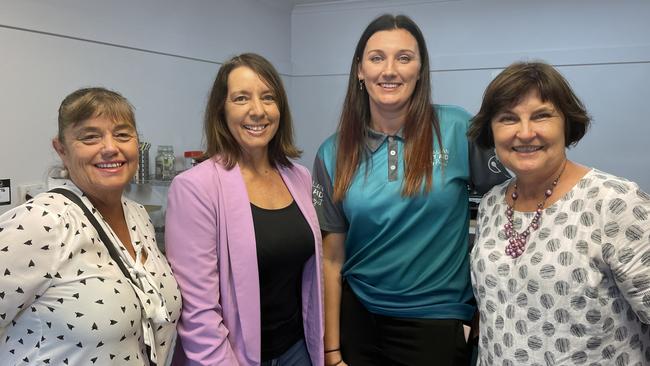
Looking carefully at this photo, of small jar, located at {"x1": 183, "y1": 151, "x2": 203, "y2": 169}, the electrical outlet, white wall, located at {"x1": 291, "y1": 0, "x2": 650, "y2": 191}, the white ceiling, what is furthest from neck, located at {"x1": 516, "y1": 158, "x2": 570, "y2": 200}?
the white ceiling

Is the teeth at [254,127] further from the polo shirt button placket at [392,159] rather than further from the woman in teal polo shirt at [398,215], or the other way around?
the polo shirt button placket at [392,159]

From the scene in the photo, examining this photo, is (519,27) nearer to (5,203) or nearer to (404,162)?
(404,162)

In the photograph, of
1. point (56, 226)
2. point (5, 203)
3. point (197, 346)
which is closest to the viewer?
point (56, 226)

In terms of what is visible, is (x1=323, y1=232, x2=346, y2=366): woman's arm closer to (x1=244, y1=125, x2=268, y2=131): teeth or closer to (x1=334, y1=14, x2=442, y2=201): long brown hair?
(x1=334, y1=14, x2=442, y2=201): long brown hair

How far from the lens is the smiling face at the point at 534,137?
113 centimetres

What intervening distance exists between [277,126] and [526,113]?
26.9 inches

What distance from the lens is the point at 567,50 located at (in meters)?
3.18

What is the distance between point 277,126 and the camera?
1.45 metres

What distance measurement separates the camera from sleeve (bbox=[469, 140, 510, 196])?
1399 millimetres

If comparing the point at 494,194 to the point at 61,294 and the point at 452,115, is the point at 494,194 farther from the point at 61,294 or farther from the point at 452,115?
the point at 61,294

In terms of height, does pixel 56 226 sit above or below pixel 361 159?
below

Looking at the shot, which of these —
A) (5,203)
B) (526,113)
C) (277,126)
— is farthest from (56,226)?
(5,203)

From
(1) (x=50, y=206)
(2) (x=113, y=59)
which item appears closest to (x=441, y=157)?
(1) (x=50, y=206)

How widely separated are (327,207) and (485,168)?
0.48m
